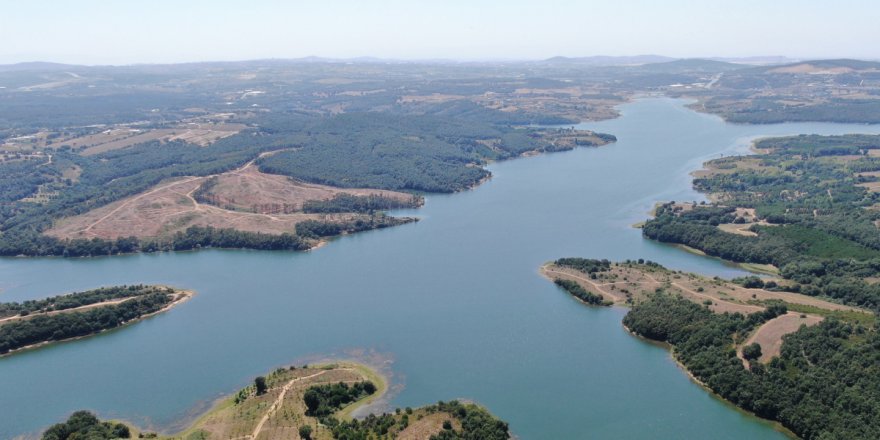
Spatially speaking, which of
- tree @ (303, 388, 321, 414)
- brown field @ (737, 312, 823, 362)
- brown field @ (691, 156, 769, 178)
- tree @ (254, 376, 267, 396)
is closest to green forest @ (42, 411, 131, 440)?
tree @ (254, 376, 267, 396)

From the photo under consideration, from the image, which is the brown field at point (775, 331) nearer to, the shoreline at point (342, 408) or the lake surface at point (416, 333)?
the lake surface at point (416, 333)

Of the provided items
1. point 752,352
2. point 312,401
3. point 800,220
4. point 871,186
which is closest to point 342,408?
point 312,401

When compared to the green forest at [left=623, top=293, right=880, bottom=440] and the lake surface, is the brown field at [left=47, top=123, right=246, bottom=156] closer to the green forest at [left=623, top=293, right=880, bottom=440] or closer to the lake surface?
the lake surface

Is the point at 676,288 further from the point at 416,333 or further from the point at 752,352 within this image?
the point at 416,333

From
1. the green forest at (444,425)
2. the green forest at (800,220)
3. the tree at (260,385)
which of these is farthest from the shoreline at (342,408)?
the green forest at (800,220)

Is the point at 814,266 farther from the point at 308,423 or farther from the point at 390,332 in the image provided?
the point at 308,423

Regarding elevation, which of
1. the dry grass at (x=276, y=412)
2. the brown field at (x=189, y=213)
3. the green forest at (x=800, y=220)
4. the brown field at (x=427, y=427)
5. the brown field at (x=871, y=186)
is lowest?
the dry grass at (x=276, y=412)
